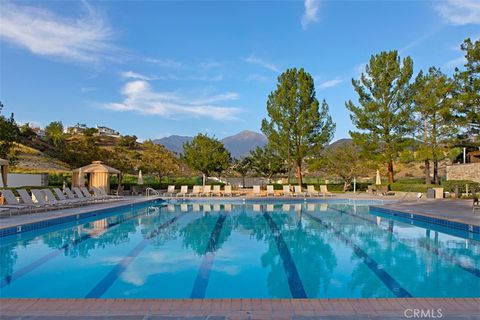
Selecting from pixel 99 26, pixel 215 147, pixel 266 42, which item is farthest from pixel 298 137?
pixel 99 26

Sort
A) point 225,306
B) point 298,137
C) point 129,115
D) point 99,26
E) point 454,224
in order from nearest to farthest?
point 225,306 < point 454,224 < point 99,26 < point 298,137 < point 129,115

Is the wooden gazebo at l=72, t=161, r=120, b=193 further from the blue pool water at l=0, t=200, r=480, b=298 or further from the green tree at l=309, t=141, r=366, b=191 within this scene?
the green tree at l=309, t=141, r=366, b=191

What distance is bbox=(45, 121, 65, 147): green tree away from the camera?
51.7 metres

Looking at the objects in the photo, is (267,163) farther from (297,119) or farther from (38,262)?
(38,262)

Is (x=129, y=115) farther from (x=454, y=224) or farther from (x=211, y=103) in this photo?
(x=454, y=224)

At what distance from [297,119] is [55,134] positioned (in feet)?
129

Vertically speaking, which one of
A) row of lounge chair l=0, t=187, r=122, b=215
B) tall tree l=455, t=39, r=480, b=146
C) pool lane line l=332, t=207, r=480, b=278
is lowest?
pool lane line l=332, t=207, r=480, b=278

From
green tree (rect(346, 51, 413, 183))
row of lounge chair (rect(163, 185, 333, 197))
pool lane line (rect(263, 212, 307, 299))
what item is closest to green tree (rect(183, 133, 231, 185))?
row of lounge chair (rect(163, 185, 333, 197))

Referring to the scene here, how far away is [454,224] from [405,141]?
17.5m

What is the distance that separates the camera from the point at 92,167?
838 inches

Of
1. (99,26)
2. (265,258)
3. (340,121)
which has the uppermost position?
(99,26)

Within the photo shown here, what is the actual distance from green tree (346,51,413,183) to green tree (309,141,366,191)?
1.56m

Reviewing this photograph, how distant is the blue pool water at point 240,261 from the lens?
5.23m

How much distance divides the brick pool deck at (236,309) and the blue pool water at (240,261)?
1.22 metres
